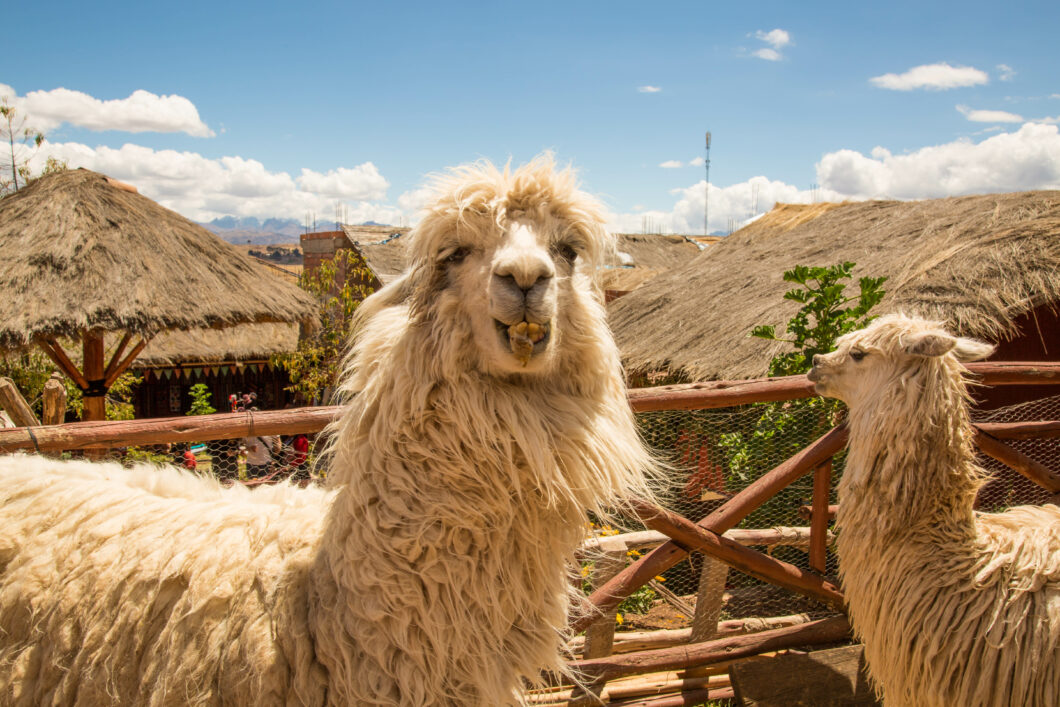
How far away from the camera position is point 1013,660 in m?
1.97

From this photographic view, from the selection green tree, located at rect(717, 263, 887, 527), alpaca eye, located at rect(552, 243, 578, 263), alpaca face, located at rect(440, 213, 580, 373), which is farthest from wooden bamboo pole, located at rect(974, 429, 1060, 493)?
alpaca face, located at rect(440, 213, 580, 373)

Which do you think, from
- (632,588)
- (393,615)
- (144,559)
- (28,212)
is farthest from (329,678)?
(28,212)

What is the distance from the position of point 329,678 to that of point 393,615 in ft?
0.69

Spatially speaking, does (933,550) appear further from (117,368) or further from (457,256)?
(117,368)

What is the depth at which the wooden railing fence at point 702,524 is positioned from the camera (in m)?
2.39

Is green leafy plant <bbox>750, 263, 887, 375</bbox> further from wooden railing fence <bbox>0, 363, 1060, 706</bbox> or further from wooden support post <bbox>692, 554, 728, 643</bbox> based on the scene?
wooden support post <bbox>692, 554, 728, 643</bbox>

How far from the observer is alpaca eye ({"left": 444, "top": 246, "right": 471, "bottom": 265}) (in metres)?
1.57

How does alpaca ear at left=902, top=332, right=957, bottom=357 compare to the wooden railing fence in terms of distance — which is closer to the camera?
alpaca ear at left=902, top=332, right=957, bottom=357

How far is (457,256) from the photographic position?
5.20 feet

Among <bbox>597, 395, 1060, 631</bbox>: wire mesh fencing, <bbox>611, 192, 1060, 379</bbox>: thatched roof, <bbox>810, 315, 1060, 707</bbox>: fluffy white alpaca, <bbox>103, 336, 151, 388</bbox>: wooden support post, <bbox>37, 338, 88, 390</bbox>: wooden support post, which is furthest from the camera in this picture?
<bbox>103, 336, 151, 388</bbox>: wooden support post

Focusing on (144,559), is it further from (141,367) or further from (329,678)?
(141,367)

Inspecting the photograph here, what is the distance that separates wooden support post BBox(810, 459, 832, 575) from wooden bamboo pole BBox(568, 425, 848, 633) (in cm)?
22

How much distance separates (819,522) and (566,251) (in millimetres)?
2343

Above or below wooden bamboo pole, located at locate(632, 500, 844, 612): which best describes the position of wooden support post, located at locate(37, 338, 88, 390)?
above
